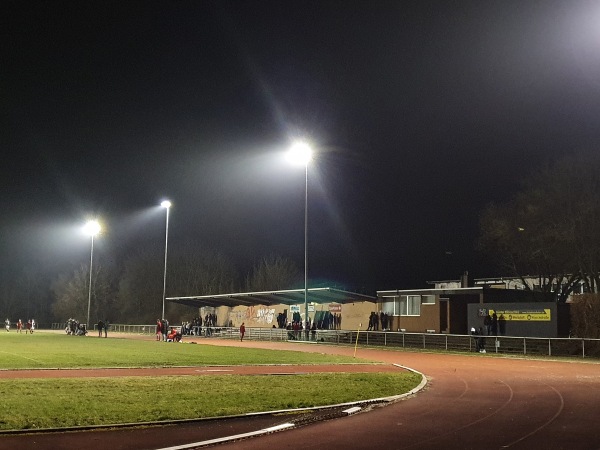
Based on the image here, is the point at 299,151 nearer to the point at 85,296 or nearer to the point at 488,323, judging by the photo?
the point at 488,323

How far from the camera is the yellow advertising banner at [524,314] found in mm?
33188

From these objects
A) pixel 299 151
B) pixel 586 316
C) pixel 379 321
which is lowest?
pixel 379 321

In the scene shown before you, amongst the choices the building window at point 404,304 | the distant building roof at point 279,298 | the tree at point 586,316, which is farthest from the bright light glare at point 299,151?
the tree at point 586,316

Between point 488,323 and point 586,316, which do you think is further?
point 488,323

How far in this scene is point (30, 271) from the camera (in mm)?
121938

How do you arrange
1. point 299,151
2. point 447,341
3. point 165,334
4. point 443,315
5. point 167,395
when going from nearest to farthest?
1. point 167,395
2. point 447,341
3. point 299,151
4. point 443,315
5. point 165,334

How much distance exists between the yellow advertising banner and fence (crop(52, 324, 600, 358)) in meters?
2.49

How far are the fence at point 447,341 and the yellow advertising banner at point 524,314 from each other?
A: 2.49m

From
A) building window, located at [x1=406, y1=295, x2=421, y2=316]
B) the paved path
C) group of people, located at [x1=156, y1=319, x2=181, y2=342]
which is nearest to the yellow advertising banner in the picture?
building window, located at [x1=406, y1=295, x2=421, y2=316]

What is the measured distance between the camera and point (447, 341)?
113 ft

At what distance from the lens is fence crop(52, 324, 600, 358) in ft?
96.6

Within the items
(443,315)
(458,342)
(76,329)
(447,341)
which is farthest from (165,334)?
(458,342)

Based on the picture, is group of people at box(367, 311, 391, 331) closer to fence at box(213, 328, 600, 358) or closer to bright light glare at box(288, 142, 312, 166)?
fence at box(213, 328, 600, 358)

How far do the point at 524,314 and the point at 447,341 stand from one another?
4.31 meters
